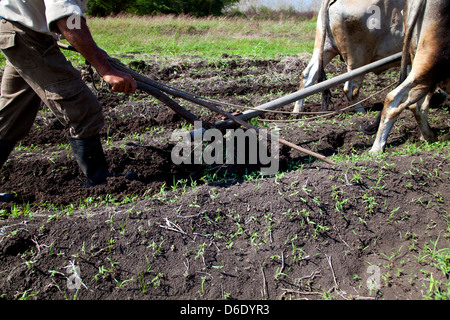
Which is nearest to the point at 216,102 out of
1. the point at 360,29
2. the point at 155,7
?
the point at 360,29

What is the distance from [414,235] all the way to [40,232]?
283cm

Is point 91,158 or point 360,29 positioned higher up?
point 360,29

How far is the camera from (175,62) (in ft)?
27.1

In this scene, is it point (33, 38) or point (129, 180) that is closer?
point (33, 38)

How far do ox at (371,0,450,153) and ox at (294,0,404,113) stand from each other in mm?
900

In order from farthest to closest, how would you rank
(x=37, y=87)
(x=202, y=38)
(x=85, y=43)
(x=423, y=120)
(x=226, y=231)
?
(x=202, y=38) → (x=423, y=120) → (x=37, y=87) → (x=226, y=231) → (x=85, y=43)

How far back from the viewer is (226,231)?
8.80 feet

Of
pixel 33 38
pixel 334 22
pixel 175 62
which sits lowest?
pixel 175 62

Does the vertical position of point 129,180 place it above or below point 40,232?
below

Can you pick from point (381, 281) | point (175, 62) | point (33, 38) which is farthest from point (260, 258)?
point (175, 62)

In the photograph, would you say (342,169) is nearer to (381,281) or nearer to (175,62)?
(381,281)

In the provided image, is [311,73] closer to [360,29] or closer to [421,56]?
[360,29]

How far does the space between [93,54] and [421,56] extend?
3147 millimetres

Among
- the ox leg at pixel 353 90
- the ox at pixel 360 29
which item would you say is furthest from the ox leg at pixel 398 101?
the ox leg at pixel 353 90
